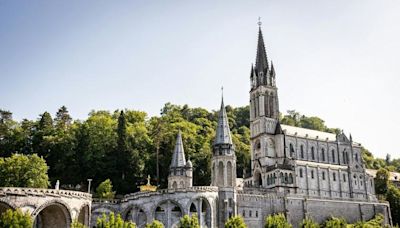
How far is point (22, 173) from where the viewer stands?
57.9 m

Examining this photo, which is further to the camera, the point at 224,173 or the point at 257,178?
the point at 257,178

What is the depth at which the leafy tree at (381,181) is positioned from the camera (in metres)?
87.7

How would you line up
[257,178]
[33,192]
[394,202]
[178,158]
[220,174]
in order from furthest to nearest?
[394,202]
[257,178]
[178,158]
[220,174]
[33,192]

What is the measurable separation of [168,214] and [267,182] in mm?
22067

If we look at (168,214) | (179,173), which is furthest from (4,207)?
(179,173)

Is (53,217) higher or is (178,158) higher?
(178,158)

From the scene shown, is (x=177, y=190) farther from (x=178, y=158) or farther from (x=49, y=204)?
(x=49, y=204)

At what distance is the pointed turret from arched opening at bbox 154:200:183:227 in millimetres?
35476

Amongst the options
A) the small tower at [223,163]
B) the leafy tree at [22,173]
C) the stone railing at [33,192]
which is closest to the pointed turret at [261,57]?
the small tower at [223,163]

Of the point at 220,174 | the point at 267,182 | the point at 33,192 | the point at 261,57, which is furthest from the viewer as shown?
the point at 261,57

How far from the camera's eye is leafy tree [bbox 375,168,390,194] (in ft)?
288

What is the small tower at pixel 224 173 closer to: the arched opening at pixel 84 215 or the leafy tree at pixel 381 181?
the arched opening at pixel 84 215

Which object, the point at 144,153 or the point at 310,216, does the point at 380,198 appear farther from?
the point at 144,153

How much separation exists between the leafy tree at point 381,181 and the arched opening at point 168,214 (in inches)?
1958
